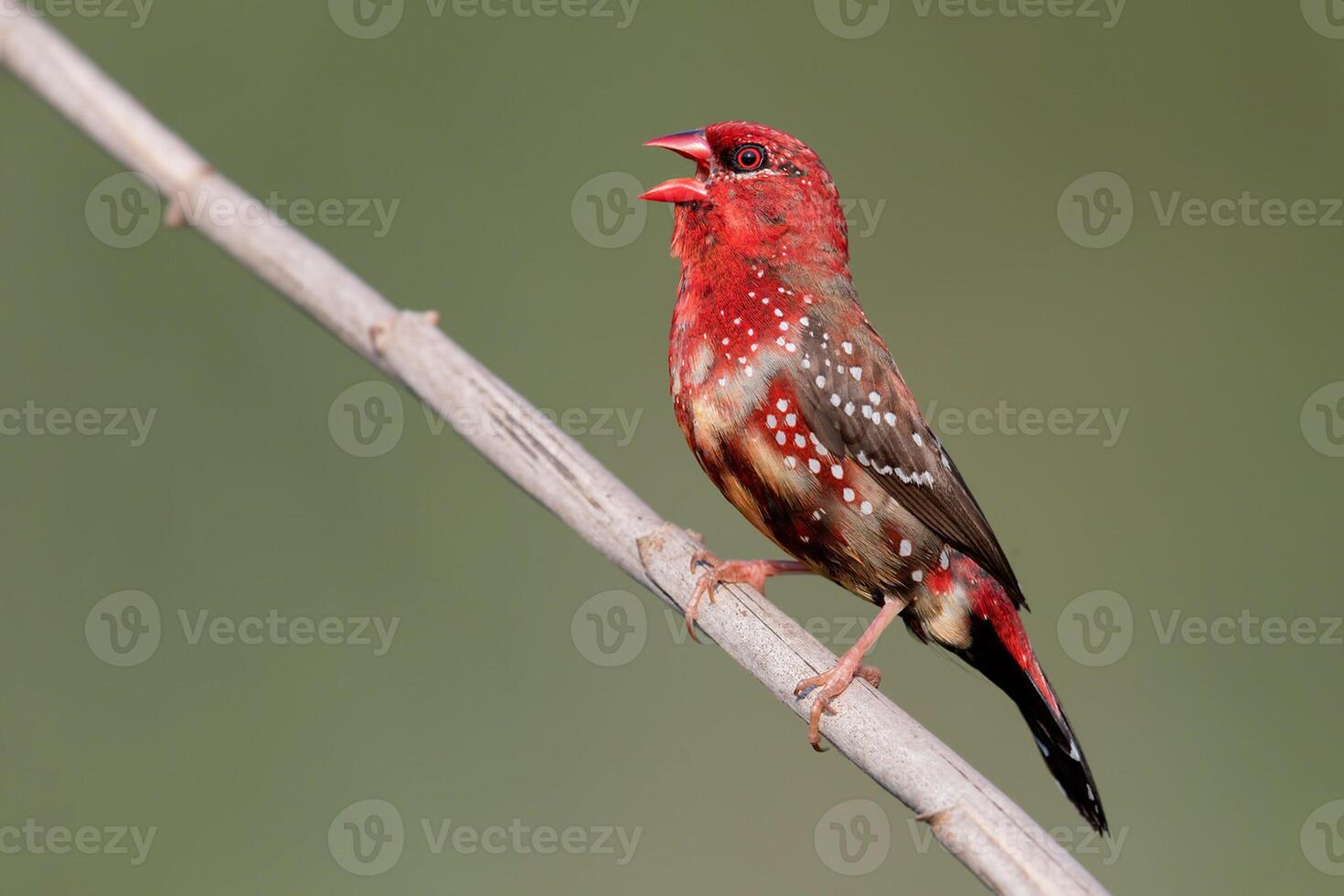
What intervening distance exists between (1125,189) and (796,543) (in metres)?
3.17

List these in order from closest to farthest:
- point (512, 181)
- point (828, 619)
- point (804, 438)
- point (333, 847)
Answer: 1. point (804, 438)
2. point (333, 847)
3. point (828, 619)
4. point (512, 181)

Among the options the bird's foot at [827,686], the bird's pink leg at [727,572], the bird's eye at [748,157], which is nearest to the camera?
the bird's foot at [827,686]

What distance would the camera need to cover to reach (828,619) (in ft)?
14.4

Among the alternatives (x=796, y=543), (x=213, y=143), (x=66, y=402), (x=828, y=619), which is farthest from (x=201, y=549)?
(x=796, y=543)

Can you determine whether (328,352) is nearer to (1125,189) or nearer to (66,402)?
(66,402)

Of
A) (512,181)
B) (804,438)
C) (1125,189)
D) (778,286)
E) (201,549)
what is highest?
(1125,189)

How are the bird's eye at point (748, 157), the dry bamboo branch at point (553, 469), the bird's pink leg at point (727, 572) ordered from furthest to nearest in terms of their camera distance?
the bird's eye at point (748, 157), the bird's pink leg at point (727, 572), the dry bamboo branch at point (553, 469)

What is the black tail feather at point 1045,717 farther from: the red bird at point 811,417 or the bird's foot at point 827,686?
the bird's foot at point 827,686

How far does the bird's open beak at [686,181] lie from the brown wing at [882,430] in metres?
0.40

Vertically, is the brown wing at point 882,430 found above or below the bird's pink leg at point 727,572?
above

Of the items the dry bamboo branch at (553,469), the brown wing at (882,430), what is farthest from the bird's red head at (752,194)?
the dry bamboo branch at (553,469)

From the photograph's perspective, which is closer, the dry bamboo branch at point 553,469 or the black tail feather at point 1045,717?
the dry bamboo branch at point 553,469

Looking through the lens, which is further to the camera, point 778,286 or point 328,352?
point 328,352

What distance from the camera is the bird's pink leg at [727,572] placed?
2.65 meters
